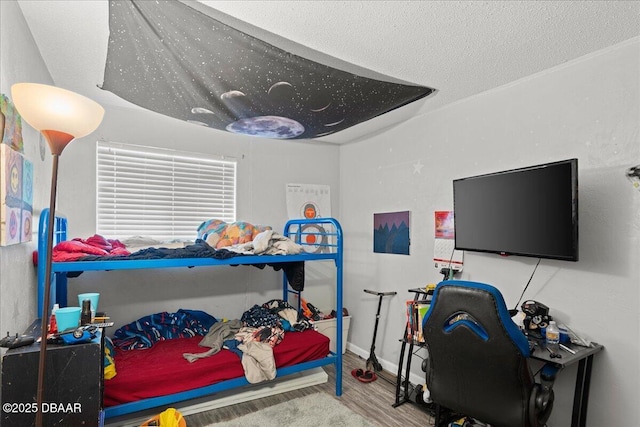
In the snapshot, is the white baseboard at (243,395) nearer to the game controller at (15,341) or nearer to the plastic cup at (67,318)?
the plastic cup at (67,318)

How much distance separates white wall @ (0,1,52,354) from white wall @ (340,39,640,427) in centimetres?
263

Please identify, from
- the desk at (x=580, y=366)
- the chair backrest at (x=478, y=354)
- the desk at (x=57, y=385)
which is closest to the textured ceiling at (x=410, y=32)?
the chair backrest at (x=478, y=354)

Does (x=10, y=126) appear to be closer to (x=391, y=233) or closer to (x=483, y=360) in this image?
(x=483, y=360)

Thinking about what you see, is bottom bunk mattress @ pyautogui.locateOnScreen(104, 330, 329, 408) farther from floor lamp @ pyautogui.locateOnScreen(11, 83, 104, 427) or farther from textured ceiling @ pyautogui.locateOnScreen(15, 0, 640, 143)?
textured ceiling @ pyautogui.locateOnScreen(15, 0, 640, 143)

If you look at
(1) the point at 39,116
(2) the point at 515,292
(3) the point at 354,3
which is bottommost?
(2) the point at 515,292

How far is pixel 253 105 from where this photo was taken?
2385 millimetres

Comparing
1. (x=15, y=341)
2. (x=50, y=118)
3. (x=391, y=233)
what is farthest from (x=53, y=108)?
(x=391, y=233)

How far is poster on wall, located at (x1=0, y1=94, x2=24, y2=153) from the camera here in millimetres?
1294

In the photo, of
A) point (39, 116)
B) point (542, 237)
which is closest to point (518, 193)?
point (542, 237)

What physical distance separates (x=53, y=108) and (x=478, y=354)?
1.93 metres

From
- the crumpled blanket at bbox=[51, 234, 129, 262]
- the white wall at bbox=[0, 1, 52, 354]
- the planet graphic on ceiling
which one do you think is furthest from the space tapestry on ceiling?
the crumpled blanket at bbox=[51, 234, 129, 262]

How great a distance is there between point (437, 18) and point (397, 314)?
243 cm

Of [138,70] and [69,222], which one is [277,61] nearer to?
[138,70]

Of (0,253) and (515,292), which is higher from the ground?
(0,253)
